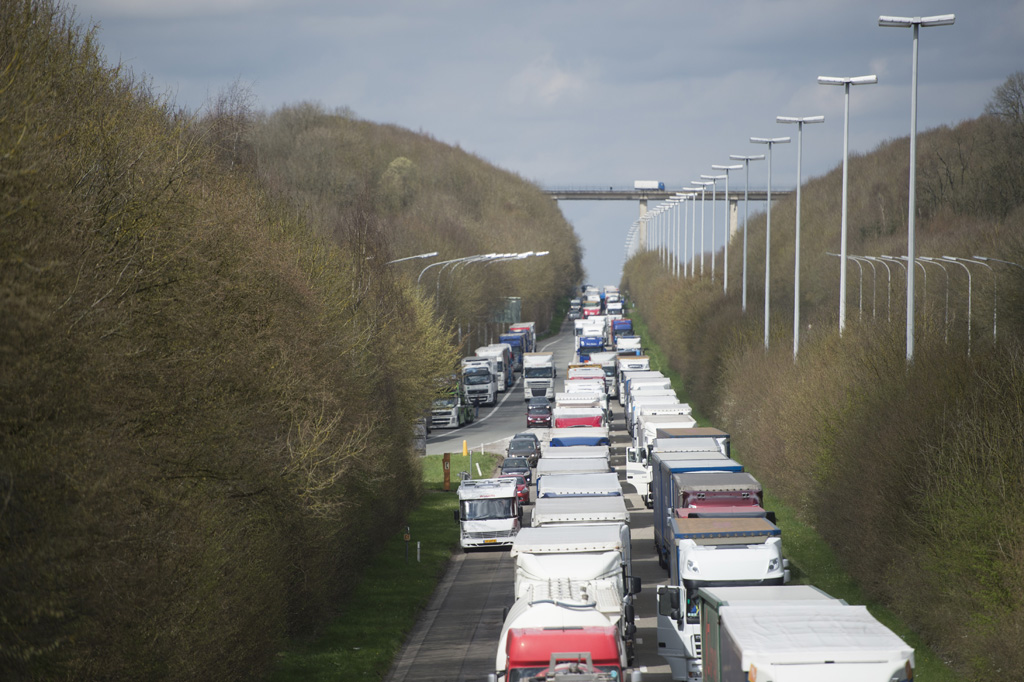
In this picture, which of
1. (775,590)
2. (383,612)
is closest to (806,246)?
(383,612)

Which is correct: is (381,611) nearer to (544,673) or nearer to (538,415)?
(544,673)

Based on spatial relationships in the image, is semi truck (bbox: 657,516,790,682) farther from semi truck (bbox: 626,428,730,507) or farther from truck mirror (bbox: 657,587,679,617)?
semi truck (bbox: 626,428,730,507)

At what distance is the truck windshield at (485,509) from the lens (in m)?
35.8

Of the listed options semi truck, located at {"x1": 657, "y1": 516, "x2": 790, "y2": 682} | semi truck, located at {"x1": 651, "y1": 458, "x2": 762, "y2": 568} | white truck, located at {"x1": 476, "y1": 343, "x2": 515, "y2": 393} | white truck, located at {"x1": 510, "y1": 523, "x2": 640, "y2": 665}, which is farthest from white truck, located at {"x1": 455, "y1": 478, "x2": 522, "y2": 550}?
white truck, located at {"x1": 476, "y1": 343, "x2": 515, "y2": 393}

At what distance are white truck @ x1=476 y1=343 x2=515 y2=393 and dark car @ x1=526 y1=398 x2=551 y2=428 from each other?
572 inches

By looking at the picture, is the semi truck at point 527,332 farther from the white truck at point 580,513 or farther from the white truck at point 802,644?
the white truck at point 802,644

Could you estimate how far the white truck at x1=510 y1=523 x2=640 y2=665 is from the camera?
64.5ft

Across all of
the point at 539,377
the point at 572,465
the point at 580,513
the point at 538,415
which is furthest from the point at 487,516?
the point at 539,377

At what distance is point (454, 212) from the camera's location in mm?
134875

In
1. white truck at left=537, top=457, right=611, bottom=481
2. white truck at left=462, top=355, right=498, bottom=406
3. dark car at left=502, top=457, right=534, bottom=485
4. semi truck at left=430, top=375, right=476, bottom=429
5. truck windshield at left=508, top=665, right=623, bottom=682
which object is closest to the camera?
truck windshield at left=508, top=665, right=623, bottom=682

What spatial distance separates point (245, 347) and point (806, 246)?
8218 centimetres

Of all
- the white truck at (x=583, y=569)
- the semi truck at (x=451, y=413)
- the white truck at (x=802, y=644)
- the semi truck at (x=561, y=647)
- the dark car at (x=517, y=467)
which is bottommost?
the semi truck at (x=451, y=413)

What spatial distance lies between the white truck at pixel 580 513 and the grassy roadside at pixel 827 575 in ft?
16.3

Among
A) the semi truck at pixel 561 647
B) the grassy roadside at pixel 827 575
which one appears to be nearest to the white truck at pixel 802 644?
the semi truck at pixel 561 647
